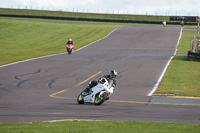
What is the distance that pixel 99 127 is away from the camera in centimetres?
1106

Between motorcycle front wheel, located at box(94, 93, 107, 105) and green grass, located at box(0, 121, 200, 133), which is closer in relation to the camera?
green grass, located at box(0, 121, 200, 133)

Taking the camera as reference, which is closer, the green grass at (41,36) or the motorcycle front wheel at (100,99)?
the motorcycle front wheel at (100,99)

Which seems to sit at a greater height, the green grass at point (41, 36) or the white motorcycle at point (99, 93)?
the white motorcycle at point (99, 93)

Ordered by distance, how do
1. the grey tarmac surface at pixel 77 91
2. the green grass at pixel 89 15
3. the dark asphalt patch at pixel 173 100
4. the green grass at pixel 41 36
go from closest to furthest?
the grey tarmac surface at pixel 77 91, the dark asphalt patch at pixel 173 100, the green grass at pixel 41 36, the green grass at pixel 89 15

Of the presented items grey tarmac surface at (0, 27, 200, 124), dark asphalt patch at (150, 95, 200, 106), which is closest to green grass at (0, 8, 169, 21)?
grey tarmac surface at (0, 27, 200, 124)

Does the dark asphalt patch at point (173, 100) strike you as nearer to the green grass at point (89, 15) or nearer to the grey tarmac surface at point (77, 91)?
the grey tarmac surface at point (77, 91)

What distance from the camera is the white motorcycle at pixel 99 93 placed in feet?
52.8

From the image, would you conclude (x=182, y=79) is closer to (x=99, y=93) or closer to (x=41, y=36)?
(x=99, y=93)

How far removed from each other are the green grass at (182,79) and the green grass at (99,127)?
27.0 feet

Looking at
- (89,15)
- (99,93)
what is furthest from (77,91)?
(89,15)

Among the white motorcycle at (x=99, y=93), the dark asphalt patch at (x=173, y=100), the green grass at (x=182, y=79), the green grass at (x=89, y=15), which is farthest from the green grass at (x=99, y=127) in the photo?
the green grass at (x=89, y=15)

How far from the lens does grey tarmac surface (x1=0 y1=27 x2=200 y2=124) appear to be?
1361 centimetres

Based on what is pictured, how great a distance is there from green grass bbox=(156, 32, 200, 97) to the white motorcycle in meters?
4.72

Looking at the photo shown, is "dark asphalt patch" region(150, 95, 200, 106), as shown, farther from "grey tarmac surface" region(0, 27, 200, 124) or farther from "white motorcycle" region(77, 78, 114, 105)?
"white motorcycle" region(77, 78, 114, 105)
